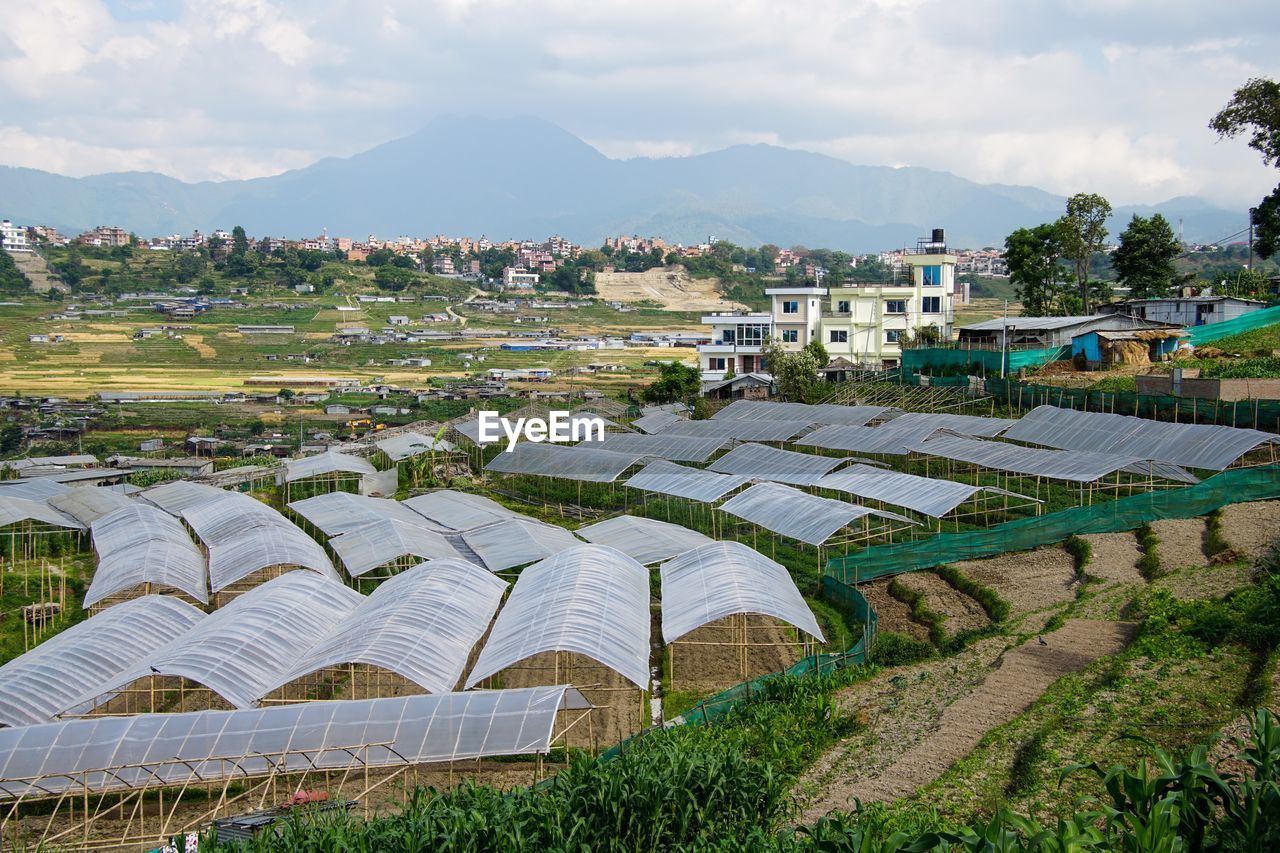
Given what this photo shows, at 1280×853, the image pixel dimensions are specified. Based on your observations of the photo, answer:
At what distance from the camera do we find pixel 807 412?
33250 millimetres

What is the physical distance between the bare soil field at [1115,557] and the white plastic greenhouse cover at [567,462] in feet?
Answer: 37.9

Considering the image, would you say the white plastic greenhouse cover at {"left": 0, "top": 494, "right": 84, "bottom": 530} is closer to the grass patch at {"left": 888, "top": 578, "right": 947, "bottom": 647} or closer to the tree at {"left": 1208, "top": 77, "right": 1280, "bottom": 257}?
the grass patch at {"left": 888, "top": 578, "right": 947, "bottom": 647}

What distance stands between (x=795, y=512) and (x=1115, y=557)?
573 cm

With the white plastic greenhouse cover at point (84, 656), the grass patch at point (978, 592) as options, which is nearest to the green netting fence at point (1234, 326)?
the grass patch at point (978, 592)

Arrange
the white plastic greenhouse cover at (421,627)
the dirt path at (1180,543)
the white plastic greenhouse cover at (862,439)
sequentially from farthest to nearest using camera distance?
the white plastic greenhouse cover at (862,439) < the dirt path at (1180,543) < the white plastic greenhouse cover at (421,627)

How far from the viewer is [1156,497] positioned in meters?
19.2

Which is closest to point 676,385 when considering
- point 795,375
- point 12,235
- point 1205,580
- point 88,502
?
point 795,375

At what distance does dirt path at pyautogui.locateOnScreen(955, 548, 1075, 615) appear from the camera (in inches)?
639

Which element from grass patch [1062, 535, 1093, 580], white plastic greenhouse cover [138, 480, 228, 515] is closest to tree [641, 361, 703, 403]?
white plastic greenhouse cover [138, 480, 228, 515]

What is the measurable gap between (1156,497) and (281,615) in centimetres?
1524

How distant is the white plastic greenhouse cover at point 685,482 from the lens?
2308 centimetres

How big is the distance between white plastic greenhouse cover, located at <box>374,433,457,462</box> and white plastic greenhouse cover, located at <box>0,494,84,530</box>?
1065 centimetres

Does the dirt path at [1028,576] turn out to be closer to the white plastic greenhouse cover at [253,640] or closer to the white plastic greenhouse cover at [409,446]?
the white plastic greenhouse cover at [253,640]

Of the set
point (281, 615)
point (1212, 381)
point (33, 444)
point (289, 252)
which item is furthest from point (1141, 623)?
point (289, 252)
